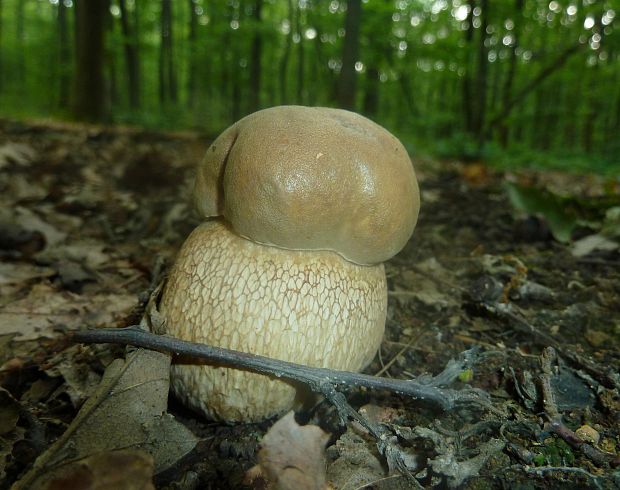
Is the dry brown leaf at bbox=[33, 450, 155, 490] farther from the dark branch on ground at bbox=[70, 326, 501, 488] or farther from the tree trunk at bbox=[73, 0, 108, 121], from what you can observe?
the tree trunk at bbox=[73, 0, 108, 121]

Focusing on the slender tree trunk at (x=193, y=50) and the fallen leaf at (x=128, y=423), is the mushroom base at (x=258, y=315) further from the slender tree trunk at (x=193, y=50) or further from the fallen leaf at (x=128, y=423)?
the slender tree trunk at (x=193, y=50)

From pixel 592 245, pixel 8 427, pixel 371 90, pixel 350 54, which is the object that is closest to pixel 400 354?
pixel 8 427

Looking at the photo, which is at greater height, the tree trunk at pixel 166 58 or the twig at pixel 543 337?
the tree trunk at pixel 166 58

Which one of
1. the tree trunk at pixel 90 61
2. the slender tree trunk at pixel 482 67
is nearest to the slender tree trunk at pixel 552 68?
the slender tree trunk at pixel 482 67

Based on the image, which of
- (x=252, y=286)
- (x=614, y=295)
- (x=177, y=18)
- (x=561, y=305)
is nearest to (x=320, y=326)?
(x=252, y=286)

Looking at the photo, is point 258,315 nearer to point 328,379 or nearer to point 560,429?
point 328,379

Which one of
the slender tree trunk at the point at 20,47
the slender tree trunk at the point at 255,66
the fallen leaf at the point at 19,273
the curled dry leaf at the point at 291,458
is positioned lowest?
the curled dry leaf at the point at 291,458
